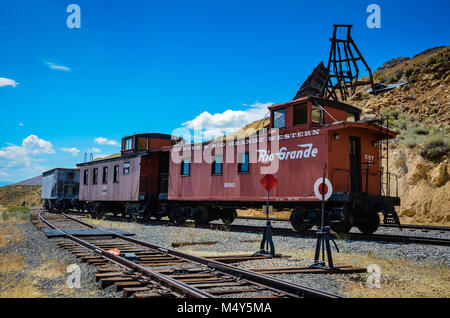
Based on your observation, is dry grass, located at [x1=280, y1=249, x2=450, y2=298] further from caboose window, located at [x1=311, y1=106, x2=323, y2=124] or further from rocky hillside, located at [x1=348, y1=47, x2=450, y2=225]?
rocky hillside, located at [x1=348, y1=47, x2=450, y2=225]

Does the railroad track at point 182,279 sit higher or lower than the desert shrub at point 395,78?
lower

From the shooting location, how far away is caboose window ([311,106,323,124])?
12.8 m

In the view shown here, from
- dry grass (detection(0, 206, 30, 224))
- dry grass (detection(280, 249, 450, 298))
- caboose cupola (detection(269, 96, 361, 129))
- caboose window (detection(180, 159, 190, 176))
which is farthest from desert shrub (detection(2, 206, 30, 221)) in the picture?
dry grass (detection(280, 249, 450, 298))

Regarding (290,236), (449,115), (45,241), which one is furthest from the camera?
(449,115)

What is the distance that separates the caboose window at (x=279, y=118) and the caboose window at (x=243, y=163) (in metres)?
1.61

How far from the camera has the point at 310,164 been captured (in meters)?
12.3

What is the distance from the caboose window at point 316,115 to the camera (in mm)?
12773

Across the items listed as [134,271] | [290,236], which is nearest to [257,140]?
[290,236]

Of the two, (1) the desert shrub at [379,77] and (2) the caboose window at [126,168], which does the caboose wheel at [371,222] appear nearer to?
(2) the caboose window at [126,168]

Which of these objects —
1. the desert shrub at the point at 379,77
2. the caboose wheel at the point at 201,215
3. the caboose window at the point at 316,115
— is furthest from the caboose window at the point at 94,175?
the desert shrub at the point at 379,77

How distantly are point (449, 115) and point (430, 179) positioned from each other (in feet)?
31.2

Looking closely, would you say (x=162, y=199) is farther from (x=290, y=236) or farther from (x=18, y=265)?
(x=18, y=265)

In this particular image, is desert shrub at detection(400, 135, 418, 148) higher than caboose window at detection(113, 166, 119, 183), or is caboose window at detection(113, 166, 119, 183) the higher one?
desert shrub at detection(400, 135, 418, 148)
